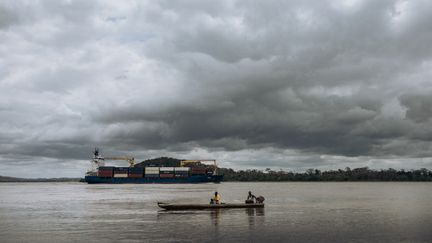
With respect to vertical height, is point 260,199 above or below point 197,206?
above

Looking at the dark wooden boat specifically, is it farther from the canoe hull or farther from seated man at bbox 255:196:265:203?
seated man at bbox 255:196:265:203

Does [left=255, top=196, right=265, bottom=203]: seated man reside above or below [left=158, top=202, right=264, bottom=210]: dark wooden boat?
above

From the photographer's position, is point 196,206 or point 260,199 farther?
point 260,199

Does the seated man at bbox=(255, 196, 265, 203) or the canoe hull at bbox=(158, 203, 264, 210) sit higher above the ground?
the seated man at bbox=(255, 196, 265, 203)

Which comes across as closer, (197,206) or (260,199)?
(197,206)

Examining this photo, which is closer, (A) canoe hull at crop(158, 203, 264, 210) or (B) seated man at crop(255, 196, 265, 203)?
(A) canoe hull at crop(158, 203, 264, 210)

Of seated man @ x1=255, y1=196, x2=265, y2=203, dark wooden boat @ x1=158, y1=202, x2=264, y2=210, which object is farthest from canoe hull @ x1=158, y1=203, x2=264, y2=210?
seated man @ x1=255, y1=196, x2=265, y2=203

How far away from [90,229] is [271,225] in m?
15.8

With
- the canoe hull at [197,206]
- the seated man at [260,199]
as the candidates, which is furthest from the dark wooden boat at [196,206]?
the seated man at [260,199]

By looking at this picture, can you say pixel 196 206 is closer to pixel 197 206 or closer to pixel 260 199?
pixel 197 206

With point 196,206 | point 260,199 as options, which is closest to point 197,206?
point 196,206

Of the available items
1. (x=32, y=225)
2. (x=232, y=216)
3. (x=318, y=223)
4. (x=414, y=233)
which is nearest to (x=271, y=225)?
(x=318, y=223)

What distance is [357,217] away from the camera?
48.2m

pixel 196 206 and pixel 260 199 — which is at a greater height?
pixel 260 199
